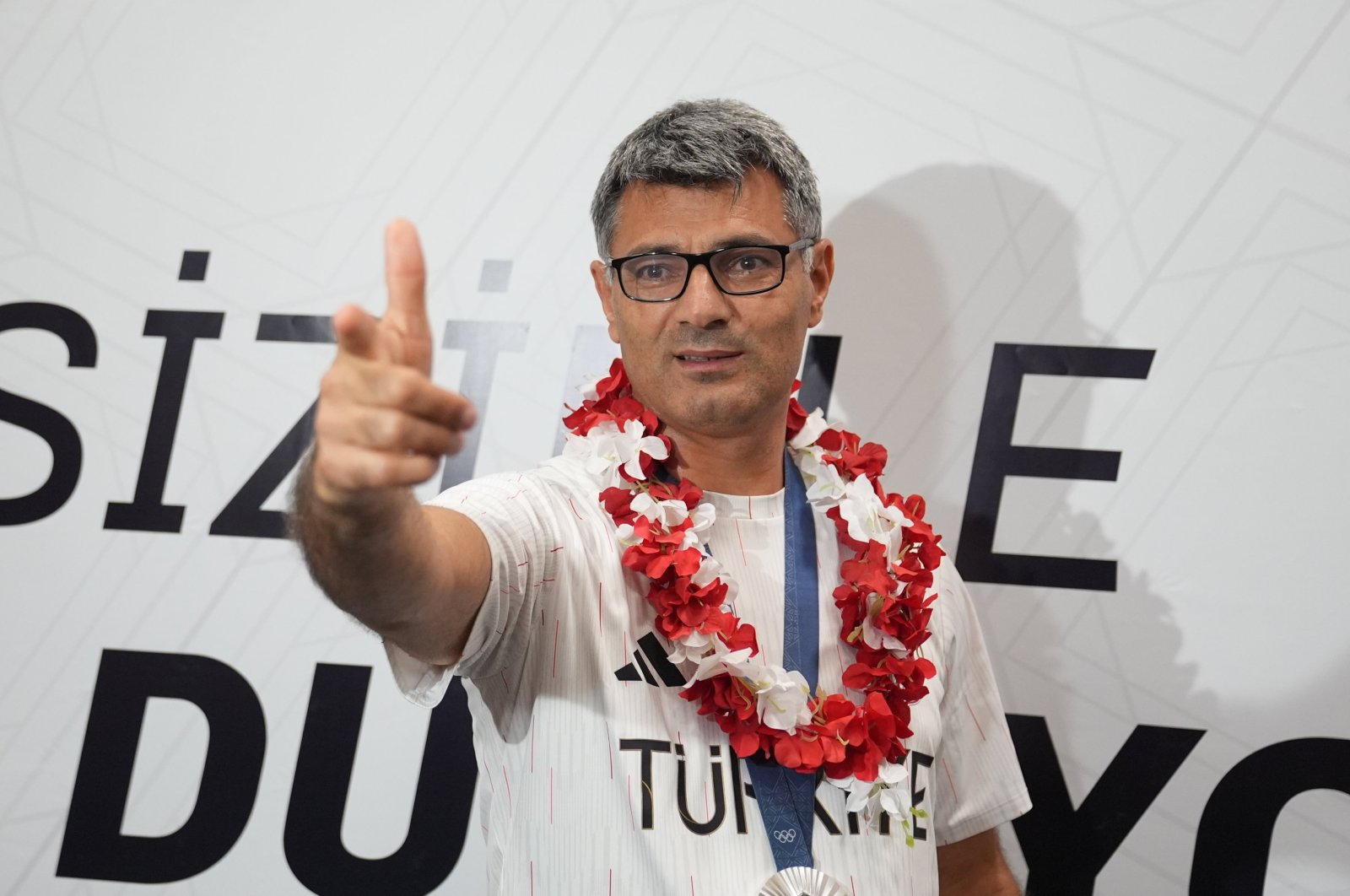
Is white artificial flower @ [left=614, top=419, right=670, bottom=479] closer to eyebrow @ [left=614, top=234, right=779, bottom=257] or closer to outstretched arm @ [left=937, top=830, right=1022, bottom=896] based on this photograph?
eyebrow @ [left=614, top=234, right=779, bottom=257]

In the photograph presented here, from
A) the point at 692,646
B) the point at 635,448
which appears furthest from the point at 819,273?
the point at 692,646

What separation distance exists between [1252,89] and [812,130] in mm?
842

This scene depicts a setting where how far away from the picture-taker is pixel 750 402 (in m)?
1.45

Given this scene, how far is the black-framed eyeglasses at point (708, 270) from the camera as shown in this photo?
1438mm

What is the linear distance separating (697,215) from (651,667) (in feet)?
2.06

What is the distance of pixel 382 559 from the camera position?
0.93 metres

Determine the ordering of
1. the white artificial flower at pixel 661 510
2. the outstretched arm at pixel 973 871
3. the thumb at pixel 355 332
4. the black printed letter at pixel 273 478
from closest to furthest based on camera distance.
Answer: the thumb at pixel 355 332 < the white artificial flower at pixel 661 510 < the outstretched arm at pixel 973 871 < the black printed letter at pixel 273 478

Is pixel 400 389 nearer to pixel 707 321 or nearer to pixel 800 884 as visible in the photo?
pixel 707 321

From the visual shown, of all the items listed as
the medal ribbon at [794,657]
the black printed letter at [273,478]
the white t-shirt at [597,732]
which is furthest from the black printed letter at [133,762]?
the medal ribbon at [794,657]

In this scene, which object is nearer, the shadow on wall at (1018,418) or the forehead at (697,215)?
the forehead at (697,215)

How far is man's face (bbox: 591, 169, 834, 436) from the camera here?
1.43m

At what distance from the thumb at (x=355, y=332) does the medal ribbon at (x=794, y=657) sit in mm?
753

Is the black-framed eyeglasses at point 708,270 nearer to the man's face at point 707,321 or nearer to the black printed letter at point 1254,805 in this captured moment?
the man's face at point 707,321

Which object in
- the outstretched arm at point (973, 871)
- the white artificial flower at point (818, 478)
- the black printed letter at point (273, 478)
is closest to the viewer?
the white artificial flower at point (818, 478)
